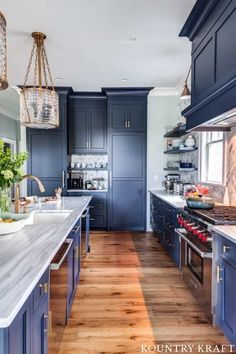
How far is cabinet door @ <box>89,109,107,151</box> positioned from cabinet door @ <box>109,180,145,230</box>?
0.87m

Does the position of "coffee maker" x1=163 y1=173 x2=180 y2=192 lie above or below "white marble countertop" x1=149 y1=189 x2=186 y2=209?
above

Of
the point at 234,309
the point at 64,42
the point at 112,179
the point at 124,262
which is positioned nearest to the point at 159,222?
the point at 124,262

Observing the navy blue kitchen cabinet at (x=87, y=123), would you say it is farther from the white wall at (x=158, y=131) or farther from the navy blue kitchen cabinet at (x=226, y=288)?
the navy blue kitchen cabinet at (x=226, y=288)

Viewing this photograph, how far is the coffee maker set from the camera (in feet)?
16.0

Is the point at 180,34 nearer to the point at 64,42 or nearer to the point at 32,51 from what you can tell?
the point at 64,42

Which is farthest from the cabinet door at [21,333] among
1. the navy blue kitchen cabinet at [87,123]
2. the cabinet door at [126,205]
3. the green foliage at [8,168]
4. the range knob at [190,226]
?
the navy blue kitchen cabinet at [87,123]

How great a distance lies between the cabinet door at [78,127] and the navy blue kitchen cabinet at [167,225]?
2.00 metres

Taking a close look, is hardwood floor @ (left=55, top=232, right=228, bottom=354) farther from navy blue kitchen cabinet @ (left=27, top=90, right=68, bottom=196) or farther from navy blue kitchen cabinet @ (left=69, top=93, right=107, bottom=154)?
navy blue kitchen cabinet @ (left=69, top=93, right=107, bottom=154)

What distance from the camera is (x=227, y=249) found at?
184 cm

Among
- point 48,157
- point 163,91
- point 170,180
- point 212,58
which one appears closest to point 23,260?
point 212,58

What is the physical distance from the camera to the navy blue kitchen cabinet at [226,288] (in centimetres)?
175

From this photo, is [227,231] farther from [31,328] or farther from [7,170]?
[7,170]

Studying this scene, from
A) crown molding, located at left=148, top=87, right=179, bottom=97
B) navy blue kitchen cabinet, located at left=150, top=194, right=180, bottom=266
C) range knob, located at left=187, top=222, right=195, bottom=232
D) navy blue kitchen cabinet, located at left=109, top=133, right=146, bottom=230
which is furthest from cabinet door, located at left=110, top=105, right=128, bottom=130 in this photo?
range knob, located at left=187, top=222, right=195, bottom=232

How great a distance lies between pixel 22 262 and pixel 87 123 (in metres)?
4.46
